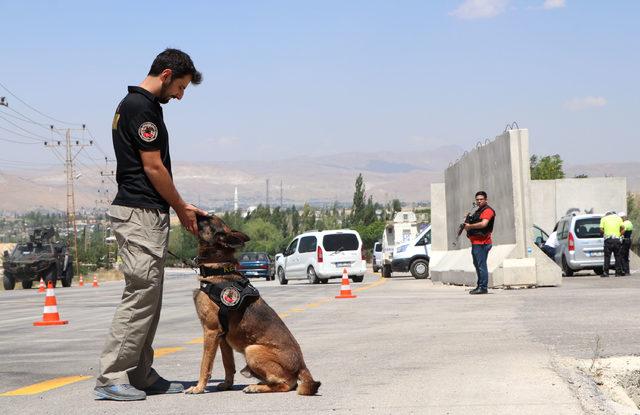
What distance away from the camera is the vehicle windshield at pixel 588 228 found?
1328 inches

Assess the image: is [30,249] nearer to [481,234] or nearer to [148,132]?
[481,234]

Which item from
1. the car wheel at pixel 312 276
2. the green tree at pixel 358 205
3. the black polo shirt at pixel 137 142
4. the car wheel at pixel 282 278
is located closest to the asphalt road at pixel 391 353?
the black polo shirt at pixel 137 142

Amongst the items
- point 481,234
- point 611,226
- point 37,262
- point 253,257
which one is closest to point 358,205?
point 253,257

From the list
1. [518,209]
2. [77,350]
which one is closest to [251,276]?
[518,209]

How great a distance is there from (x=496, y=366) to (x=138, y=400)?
3090 mm

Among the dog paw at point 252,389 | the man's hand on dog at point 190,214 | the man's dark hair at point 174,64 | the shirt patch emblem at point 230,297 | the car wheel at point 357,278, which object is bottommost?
the dog paw at point 252,389

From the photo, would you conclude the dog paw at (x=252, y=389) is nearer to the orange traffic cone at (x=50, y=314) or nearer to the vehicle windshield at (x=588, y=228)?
the orange traffic cone at (x=50, y=314)

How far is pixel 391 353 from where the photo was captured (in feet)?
35.6

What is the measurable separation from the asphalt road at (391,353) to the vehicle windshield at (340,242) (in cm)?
1745

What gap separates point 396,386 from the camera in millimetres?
8266

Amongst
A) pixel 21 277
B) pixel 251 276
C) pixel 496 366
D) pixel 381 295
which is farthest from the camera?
pixel 251 276

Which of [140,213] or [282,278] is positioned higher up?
[140,213]

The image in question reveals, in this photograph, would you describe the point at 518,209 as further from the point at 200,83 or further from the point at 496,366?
the point at 200,83

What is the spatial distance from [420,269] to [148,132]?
105 feet
